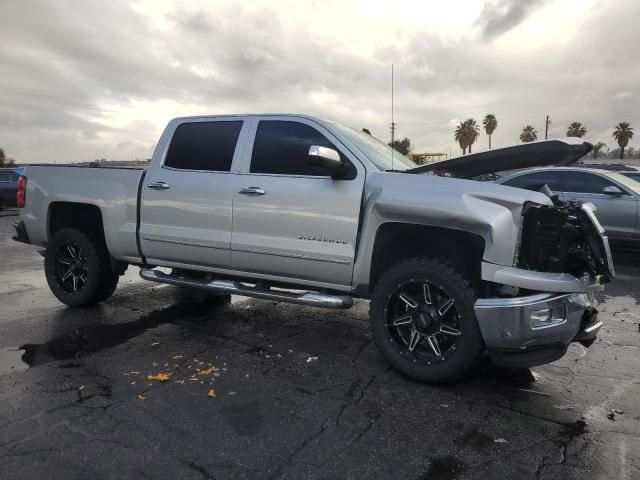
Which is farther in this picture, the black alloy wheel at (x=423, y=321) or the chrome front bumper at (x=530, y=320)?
the black alloy wheel at (x=423, y=321)

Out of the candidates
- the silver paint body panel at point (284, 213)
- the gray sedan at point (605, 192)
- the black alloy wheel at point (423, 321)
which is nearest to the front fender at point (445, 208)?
the silver paint body panel at point (284, 213)

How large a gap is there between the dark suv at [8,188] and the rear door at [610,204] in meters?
19.8

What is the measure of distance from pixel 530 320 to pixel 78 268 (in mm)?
4730

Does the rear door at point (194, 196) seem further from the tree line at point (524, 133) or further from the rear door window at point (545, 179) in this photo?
the tree line at point (524, 133)

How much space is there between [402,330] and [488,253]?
0.92m

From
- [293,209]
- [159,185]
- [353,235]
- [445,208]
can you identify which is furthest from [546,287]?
[159,185]

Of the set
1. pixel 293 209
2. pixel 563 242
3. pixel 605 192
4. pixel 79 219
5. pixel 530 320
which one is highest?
pixel 605 192

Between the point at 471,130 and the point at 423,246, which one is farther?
the point at 471,130

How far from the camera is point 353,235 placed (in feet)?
13.1

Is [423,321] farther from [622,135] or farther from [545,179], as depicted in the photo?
[622,135]

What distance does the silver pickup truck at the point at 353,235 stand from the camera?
3.37m

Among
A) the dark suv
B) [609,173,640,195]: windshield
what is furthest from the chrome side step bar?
the dark suv

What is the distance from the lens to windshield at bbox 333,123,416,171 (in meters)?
4.36

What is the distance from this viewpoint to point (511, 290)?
3445 mm
